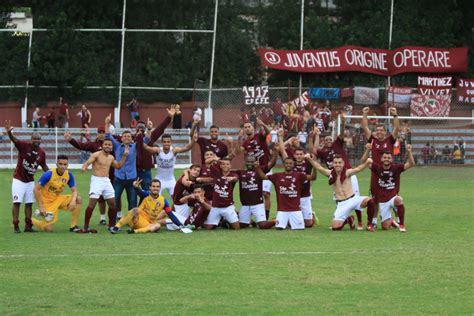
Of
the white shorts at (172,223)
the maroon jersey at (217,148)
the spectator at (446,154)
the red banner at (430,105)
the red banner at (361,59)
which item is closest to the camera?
the white shorts at (172,223)

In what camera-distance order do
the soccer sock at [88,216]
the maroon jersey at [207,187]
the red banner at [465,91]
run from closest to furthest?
the soccer sock at [88,216] → the maroon jersey at [207,187] → the red banner at [465,91]

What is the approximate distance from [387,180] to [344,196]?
887 mm

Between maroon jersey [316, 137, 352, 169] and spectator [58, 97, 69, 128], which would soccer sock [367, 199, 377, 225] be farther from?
spectator [58, 97, 69, 128]

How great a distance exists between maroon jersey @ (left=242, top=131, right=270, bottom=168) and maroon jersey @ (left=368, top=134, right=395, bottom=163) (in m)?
2.28

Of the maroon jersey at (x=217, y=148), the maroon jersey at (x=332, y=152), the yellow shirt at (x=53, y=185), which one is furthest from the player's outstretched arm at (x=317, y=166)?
the yellow shirt at (x=53, y=185)

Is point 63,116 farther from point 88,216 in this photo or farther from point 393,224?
point 393,224

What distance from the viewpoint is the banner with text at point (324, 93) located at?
43.3m

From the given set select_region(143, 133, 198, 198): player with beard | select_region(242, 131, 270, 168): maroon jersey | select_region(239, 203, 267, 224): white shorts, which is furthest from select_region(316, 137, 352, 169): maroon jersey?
select_region(143, 133, 198, 198): player with beard

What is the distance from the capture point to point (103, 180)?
1900 centimetres

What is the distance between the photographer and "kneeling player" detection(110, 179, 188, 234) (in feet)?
61.1

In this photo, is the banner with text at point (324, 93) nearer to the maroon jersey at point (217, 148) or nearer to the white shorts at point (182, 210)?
the maroon jersey at point (217, 148)

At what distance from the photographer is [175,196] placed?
20.0 m

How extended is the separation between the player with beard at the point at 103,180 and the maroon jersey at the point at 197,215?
1.49 meters

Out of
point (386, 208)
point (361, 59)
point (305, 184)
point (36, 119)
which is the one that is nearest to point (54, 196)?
point (305, 184)
